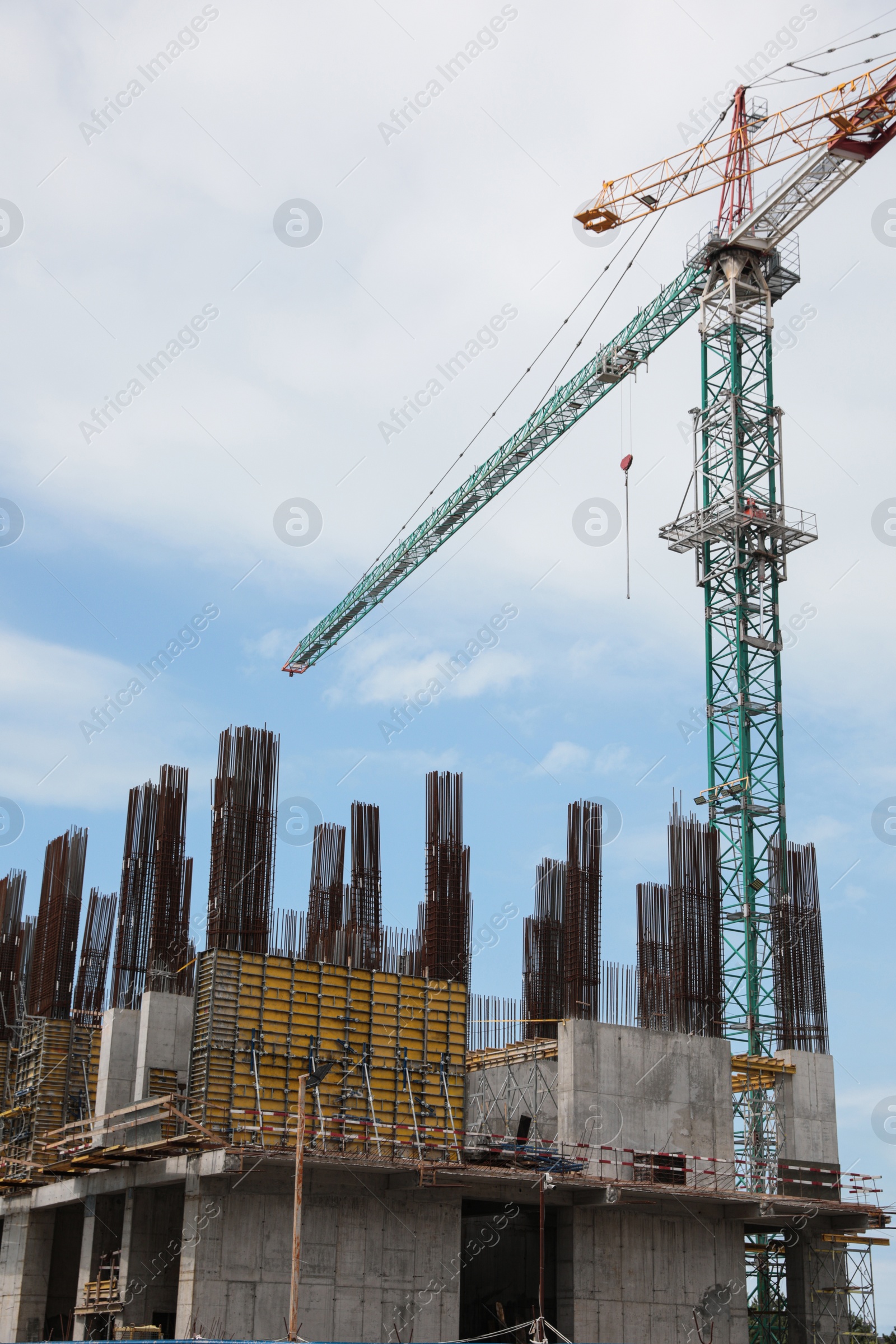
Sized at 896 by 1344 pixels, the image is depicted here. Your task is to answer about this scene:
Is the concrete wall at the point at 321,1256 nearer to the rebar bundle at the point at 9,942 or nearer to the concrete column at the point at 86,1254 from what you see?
the concrete column at the point at 86,1254

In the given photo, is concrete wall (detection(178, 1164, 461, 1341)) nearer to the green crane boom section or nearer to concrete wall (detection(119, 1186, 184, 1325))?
concrete wall (detection(119, 1186, 184, 1325))

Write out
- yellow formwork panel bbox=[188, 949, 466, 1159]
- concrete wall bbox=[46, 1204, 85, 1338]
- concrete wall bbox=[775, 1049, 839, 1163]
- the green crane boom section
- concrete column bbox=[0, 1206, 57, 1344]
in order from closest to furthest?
1. yellow formwork panel bbox=[188, 949, 466, 1159]
2. concrete column bbox=[0, 1206, 57, 1344]
3. concrete wall bbox=[46, 1204, 85, 1338]
4. concrete wall bbox=[775, 1049, 839, 1163]
5. the green crane boom section

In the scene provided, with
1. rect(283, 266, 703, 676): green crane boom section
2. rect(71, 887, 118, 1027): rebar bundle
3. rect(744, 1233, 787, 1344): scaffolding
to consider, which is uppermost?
rect(283, 266, 703, 676): green crane boom section

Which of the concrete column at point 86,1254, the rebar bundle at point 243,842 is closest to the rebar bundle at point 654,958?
the rebar bundle at point 243,842

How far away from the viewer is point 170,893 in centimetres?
3869

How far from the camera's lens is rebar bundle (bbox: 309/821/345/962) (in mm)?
39906

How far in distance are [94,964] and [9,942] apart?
8411 mm

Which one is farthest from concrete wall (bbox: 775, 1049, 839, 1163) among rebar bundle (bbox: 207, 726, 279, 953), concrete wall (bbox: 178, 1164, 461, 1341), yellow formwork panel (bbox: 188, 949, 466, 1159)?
rebar bundle (bbox: 207, 726, 279, 953)

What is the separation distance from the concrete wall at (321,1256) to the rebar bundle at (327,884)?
8335mm

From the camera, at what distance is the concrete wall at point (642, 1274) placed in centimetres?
3462

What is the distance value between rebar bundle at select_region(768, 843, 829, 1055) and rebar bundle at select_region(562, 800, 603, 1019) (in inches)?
368

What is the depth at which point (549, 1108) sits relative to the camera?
36594 millimetres

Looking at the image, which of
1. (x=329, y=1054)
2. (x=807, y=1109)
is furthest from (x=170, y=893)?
(x=807, y=1109)

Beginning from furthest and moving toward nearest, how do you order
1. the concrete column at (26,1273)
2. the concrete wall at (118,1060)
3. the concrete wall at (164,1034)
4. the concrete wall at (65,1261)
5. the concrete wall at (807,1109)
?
the concrete wall at (807,1109), the concrete wall at (65,1261), the concrete column at (26,1273), the concrete wall at (118,1060), the concrete wall at (164,1034)
